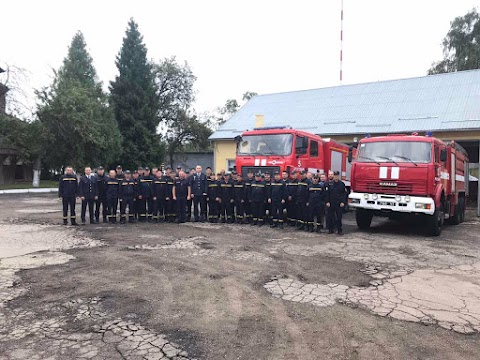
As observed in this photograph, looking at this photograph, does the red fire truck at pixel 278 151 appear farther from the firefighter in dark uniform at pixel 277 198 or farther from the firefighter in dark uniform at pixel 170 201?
the firefighter in dark uniform at pixel 170 201

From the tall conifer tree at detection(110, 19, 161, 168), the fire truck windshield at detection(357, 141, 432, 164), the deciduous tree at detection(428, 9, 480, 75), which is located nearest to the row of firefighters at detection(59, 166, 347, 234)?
the fire truck windshield at detection(357, 141, 432, 164)

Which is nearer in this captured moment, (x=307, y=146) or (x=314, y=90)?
(x=307, y=146)

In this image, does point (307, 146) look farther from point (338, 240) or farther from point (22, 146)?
point (22, 146)

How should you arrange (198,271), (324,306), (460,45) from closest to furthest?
1. (324,306)
2. (198,271)
3. (460,45)

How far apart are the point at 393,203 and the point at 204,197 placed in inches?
216

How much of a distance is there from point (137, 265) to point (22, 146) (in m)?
24.4

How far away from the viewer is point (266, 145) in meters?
12.9

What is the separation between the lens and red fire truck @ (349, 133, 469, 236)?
9.83 m

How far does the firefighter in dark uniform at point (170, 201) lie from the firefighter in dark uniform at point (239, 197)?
195 centimetres

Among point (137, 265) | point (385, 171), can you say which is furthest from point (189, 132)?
point (137, 265)

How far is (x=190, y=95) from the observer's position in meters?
41.3

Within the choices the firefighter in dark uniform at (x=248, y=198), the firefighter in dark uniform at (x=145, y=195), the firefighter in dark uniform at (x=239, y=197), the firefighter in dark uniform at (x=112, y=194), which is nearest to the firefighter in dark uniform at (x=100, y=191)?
the firefighter in dark uniform at (x=112, y=194)

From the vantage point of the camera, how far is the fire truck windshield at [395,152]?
10.1 metres

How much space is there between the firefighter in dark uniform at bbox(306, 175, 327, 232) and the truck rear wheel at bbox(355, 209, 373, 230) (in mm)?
1119
